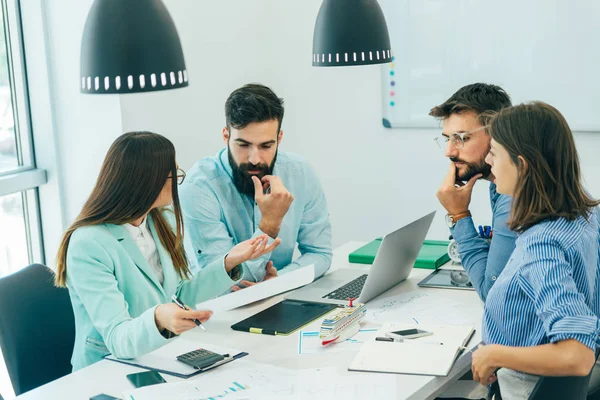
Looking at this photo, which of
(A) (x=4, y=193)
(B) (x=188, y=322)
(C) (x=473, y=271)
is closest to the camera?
(B) (x=188, y=322)

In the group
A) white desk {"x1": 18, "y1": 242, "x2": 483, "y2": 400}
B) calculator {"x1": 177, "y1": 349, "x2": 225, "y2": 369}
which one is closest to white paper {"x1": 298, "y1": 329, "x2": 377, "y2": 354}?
white desk {"x1": 18, "y1": 242, "x2": 483, "y2": 400}

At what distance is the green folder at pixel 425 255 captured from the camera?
291 cm

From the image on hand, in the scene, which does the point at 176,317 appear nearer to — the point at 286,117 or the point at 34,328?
the point at 34,328

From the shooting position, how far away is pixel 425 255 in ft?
9.77

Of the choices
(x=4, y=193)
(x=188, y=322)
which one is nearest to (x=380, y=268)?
(x=188, y=322)

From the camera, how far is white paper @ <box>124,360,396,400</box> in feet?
5.98

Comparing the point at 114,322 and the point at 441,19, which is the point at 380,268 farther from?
the point at 441,19

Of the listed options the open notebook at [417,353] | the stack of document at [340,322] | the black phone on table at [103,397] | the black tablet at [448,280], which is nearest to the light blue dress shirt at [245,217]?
the black tablet at [448,280]

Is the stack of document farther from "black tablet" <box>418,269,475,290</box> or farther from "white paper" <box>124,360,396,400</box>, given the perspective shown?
"black tablet" <box>418,269,475,290</box>

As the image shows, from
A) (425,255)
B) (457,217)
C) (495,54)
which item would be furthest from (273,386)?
(495,54)

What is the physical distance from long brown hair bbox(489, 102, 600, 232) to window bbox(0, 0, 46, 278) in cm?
234

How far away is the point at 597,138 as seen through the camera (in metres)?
3.84

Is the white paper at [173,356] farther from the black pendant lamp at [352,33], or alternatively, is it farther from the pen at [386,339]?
the black pendant lamp at [352,33]

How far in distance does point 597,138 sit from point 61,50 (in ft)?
8.60
